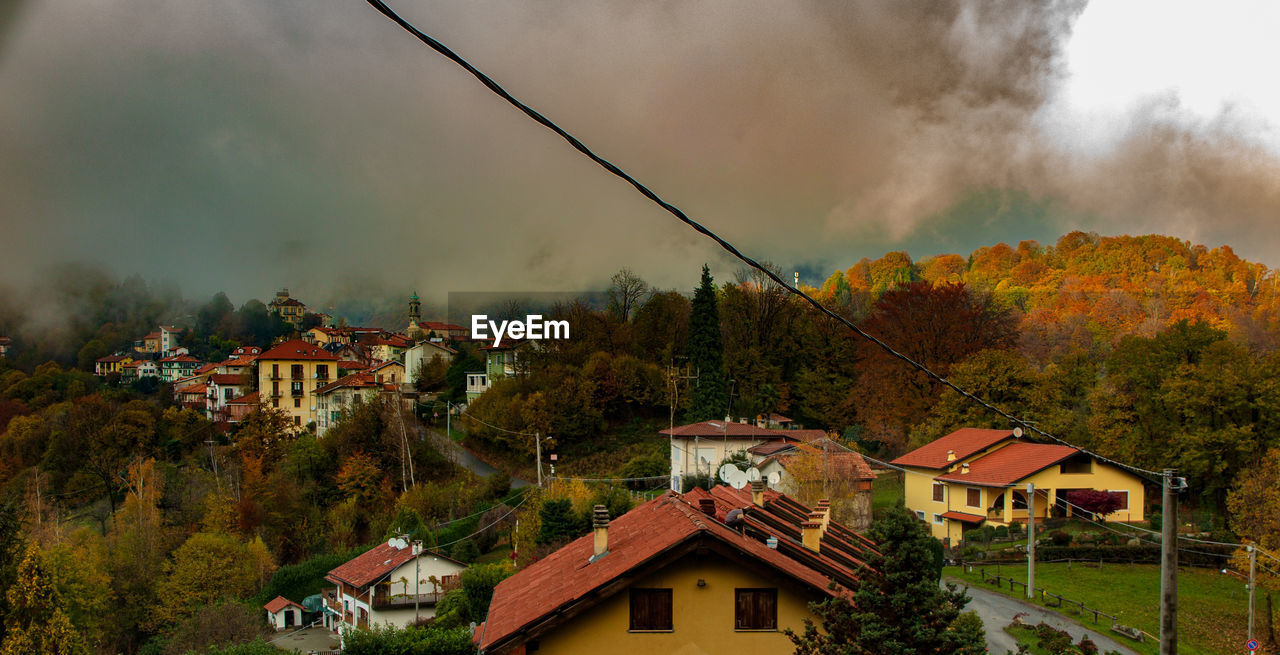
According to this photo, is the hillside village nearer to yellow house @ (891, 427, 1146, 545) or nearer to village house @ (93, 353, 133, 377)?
yellow house @ (891, 427, 1146, 545)

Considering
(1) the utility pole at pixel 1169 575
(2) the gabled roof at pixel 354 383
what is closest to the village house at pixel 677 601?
(1) the utility pole at pixel 1169 575

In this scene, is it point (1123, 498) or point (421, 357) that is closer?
point (1123, 498)

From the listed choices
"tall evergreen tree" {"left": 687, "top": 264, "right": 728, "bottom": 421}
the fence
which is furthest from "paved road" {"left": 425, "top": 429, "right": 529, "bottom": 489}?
the fence

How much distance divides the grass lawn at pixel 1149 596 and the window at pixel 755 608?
11.5 meters

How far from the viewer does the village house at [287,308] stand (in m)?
111

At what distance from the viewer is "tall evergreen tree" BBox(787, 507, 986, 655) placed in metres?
7.11

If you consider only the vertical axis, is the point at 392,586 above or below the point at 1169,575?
below

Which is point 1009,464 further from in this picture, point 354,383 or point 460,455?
point 354,383

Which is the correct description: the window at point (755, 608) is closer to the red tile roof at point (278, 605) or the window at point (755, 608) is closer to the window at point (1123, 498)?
the window at point (1123, 498)

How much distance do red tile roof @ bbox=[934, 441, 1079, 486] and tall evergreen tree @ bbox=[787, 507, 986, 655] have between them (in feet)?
79.5

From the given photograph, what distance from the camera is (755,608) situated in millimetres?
10695

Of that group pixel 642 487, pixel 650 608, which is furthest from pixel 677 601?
pixel 642 487

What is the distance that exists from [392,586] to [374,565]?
141cm

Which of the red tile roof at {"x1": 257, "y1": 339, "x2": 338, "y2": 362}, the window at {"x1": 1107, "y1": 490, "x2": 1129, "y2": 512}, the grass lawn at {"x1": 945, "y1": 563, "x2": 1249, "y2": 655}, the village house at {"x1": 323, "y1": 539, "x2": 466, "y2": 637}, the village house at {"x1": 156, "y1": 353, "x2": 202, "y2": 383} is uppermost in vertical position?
the red tile roof at {"x1": 257, "y1": 339, "x2": 338, "y2": 362}
